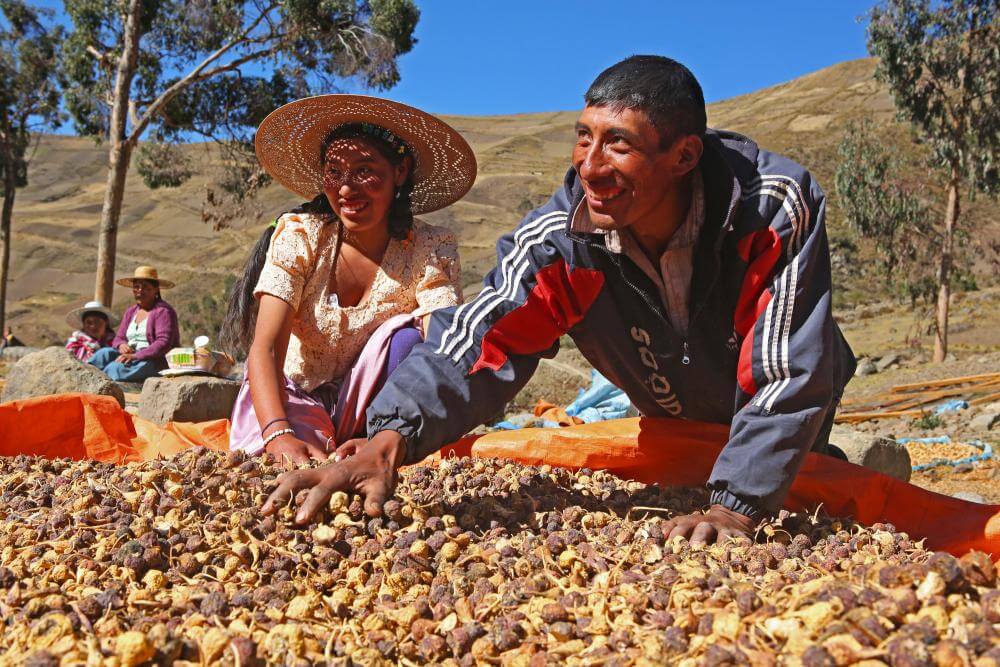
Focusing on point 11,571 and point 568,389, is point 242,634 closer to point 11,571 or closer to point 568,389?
point 11,571

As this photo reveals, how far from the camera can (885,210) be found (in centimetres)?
1251

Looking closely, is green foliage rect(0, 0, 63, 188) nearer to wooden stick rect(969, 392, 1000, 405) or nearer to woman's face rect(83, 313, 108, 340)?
woman's face rect(83, 313, 108, 340)

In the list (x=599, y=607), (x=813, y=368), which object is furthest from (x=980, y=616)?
(x=813, y=368)

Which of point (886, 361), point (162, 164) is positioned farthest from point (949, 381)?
point (162, 164)

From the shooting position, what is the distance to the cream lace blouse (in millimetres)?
2732

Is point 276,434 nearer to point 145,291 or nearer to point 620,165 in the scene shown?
point 620,165

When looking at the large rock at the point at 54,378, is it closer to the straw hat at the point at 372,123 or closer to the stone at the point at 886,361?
the straw hat at the point at 372,123

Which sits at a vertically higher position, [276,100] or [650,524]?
[276,100]

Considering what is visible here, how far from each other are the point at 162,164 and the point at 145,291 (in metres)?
5.69

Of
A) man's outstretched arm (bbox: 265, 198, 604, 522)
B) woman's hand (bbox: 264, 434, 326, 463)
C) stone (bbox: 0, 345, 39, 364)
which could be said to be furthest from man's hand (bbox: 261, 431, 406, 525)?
stone (bbox: 0, 345, 39, 364)

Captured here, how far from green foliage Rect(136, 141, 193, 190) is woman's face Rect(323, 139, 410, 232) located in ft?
32.0

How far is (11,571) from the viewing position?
1401 mm

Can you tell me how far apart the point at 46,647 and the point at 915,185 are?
1371cm

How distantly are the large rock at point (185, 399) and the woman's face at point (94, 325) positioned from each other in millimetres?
3331
